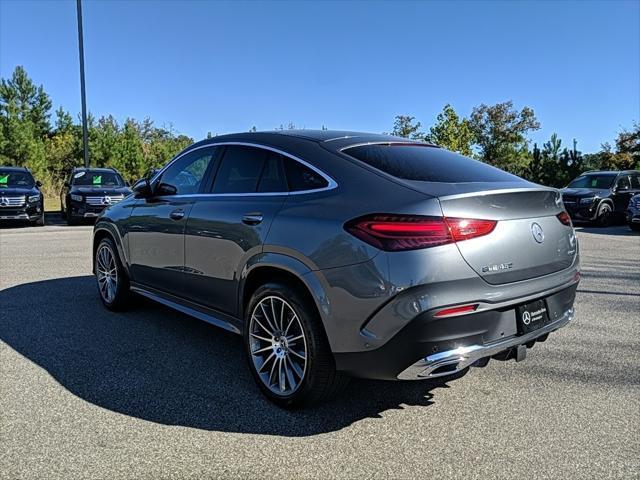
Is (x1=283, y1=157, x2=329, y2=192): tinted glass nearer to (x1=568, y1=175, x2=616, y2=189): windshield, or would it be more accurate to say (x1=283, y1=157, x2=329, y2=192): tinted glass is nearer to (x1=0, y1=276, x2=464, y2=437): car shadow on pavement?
(x1=0, y1=276, x2=464, y2=437): car shadow on pavement

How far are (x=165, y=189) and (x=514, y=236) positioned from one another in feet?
9.93

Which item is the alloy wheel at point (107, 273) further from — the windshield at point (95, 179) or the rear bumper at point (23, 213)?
the windshield at point (95, 179)

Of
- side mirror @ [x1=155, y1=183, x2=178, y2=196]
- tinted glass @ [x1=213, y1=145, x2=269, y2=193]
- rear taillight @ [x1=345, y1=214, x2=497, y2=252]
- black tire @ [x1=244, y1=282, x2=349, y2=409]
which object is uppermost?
tinted glass @ [x1=213, y1=145, x2=269, y2=193]

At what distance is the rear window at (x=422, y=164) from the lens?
3258 millimetres

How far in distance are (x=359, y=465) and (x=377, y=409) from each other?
2.28 ft

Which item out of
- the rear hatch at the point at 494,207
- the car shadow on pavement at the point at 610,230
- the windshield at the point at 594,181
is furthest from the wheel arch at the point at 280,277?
the windshield at the point at 594,181

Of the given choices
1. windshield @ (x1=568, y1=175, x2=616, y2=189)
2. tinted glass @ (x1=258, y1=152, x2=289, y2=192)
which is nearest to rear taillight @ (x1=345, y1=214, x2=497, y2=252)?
tinted glass @ (x1=258, y1=152, x2=289, y2=192)

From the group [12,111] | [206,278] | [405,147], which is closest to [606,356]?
[405,147]

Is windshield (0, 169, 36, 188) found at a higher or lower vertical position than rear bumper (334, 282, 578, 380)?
higher

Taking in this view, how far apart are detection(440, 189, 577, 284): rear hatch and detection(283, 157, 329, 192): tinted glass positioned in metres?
0.83

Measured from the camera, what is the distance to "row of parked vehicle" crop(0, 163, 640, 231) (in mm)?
15312

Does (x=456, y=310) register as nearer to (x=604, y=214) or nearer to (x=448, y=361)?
(x=448, y=361)

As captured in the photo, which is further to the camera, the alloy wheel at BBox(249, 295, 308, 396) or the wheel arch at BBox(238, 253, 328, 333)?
the alloy wheel at BBox(249, 295, 308, 396)

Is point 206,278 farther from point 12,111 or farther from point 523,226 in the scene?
point 12,111
